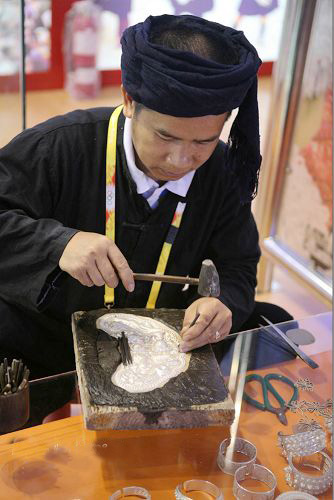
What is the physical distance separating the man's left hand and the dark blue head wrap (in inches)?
20.1

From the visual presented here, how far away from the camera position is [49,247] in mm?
1740

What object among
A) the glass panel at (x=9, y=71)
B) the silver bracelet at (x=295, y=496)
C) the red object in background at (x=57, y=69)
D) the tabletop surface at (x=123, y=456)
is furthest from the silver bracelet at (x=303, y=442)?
the red object in background at (x=57, y=69)

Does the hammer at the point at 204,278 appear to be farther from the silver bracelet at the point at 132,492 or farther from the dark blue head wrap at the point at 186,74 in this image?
the silver bracelet at the point at 132,492

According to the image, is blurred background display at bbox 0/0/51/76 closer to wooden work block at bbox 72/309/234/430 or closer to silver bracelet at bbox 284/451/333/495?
wooden work block at bbox 72/309/234/430

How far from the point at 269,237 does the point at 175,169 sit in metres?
1.97

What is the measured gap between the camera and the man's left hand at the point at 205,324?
1757 mm

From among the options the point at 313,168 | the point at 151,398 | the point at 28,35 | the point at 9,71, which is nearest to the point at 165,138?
the point at 151,398

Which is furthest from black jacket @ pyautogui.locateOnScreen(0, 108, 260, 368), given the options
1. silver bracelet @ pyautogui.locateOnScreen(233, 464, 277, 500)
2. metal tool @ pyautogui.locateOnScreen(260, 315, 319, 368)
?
silver bracelet @ pyautogui.locateOnScreen(233, 464, 277, 500)

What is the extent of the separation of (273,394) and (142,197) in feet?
2.14

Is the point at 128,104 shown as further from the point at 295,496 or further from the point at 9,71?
the point at 9,71

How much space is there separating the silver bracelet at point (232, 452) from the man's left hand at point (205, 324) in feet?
0.84

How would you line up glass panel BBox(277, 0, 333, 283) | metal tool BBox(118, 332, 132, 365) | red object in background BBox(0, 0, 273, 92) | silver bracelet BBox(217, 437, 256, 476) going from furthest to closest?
1. red object in background BBox(0, 0, 273, 92)
2. glass panel BBox(277, 0, 333, 283)
3. metal tool BBox(118, 332, 132, 365)
4. silver bracelet BBox(217, 437, 256, 476)

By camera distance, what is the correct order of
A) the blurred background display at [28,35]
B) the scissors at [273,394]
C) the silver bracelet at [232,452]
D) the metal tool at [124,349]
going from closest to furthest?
the silver bracelet at [232,452] < the metal tool at [124,349] < the scissors at [273,394] < the blurred background display at [28,35]

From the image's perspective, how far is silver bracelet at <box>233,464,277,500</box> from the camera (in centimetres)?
148
